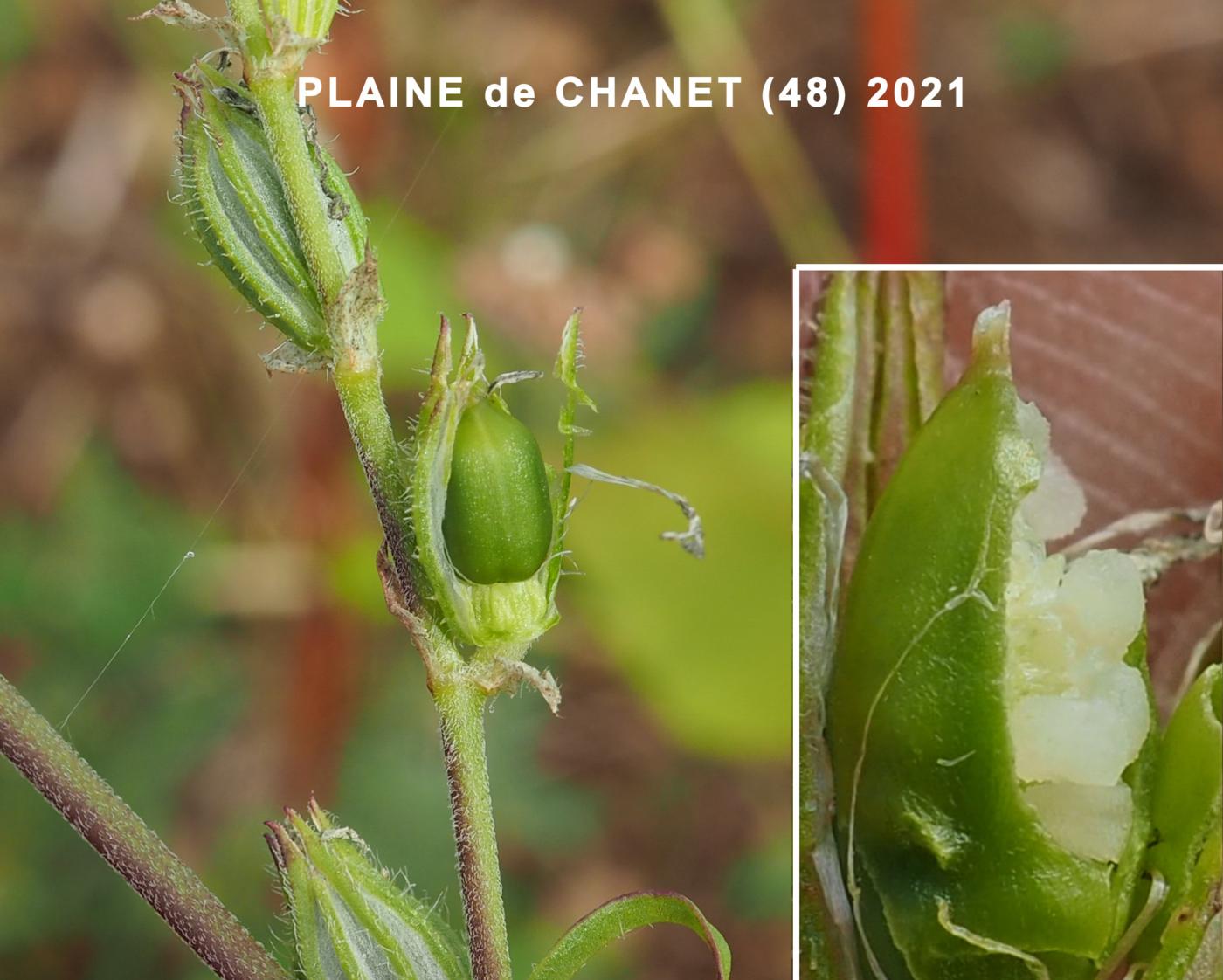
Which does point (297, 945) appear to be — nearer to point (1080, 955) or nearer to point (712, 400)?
point (1080, 955)

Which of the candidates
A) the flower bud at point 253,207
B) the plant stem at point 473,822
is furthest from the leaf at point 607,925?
the flower bud at point 253,207

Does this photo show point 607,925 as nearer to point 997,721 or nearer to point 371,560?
point 997,721

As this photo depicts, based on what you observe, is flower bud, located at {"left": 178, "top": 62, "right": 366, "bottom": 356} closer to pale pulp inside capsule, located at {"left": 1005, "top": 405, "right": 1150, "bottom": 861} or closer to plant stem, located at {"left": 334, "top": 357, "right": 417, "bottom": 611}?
plant stem, located at {"left": 334, "top": 357, "right": 417, "bottom": 611}

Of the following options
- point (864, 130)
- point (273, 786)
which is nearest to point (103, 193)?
point (273, 786)

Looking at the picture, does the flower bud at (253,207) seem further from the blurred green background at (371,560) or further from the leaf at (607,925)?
the blurred green background at (371,560)

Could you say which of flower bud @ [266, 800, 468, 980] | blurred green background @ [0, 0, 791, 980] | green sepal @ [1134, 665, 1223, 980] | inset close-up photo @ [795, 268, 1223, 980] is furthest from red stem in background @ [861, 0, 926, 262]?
flower bud @ [266, 800, 468, 980]

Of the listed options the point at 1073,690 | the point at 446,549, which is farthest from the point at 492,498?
the point at 1073,690
